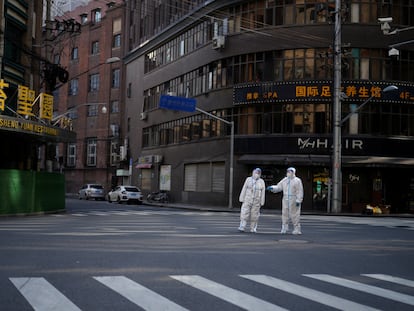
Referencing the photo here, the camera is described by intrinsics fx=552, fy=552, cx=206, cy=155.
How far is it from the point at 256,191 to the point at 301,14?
23.7 meters

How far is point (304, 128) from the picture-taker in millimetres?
36188

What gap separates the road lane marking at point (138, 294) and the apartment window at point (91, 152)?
57.1 m

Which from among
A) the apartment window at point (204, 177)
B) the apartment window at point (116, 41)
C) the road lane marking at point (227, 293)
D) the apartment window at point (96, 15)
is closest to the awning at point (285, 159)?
the apartment window at point (204, 177)

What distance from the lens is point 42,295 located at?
685cm

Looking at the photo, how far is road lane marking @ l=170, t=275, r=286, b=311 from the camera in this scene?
21.3 ft

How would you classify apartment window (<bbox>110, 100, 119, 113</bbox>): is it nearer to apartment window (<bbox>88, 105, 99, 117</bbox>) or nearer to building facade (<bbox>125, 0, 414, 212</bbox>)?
apartment window (<bbox>88, 105, 99, 117</bbox>)

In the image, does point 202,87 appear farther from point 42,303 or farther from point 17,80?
point 42,303

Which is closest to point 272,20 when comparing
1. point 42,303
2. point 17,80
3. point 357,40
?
point 357,40

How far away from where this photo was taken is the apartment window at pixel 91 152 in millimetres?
63969

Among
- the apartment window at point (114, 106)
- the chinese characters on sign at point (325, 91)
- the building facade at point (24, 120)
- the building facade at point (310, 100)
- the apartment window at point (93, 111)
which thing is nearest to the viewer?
the building facade at point (24, 120)

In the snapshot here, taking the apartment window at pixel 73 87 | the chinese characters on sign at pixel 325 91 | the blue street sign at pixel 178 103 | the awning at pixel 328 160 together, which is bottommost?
the awning at pixel 328 160

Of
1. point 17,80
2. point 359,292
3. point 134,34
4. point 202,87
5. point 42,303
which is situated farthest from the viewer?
point 134,34

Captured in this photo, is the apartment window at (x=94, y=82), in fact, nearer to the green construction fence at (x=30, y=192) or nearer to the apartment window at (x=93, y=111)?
the apartment window at (x=93, y=111)

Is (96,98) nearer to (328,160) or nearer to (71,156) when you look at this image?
(71,156)
